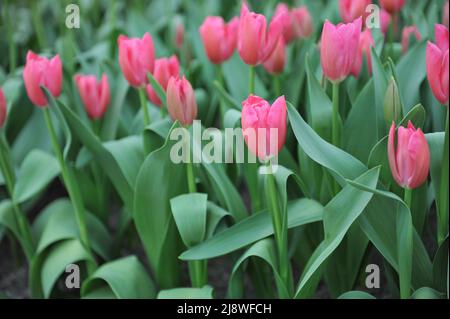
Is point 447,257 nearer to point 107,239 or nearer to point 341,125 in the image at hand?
point 341,125

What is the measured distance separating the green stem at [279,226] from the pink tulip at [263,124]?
5cm

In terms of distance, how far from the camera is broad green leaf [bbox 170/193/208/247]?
1281 mm

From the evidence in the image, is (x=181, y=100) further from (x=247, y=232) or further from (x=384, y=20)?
(x=384, y=20)

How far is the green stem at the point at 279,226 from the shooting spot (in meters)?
1.18

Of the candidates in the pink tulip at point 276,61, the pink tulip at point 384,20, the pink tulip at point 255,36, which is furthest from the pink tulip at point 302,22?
the pink tulip at point 255,36

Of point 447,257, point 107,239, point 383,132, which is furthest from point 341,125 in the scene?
point 107,239

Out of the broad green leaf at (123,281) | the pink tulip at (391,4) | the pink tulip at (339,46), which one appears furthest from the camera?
the pink tulip at (391,4)

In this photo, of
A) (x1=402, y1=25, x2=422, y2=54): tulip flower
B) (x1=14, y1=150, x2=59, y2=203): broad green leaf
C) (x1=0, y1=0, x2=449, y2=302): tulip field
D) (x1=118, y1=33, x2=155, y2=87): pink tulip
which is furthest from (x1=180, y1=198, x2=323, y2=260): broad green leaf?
(x1=402, y1=25, x2=422, y2=54): tulip flower

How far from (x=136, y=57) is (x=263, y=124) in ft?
1.30

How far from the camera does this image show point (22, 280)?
5.76ft

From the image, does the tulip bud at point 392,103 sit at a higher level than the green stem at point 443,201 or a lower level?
higher

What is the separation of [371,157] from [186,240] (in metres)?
0.35

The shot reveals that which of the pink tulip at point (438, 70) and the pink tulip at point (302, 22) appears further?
the pink tulip at point (302, 22)

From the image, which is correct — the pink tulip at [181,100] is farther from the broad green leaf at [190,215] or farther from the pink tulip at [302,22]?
the pink tulip at [302,22]
